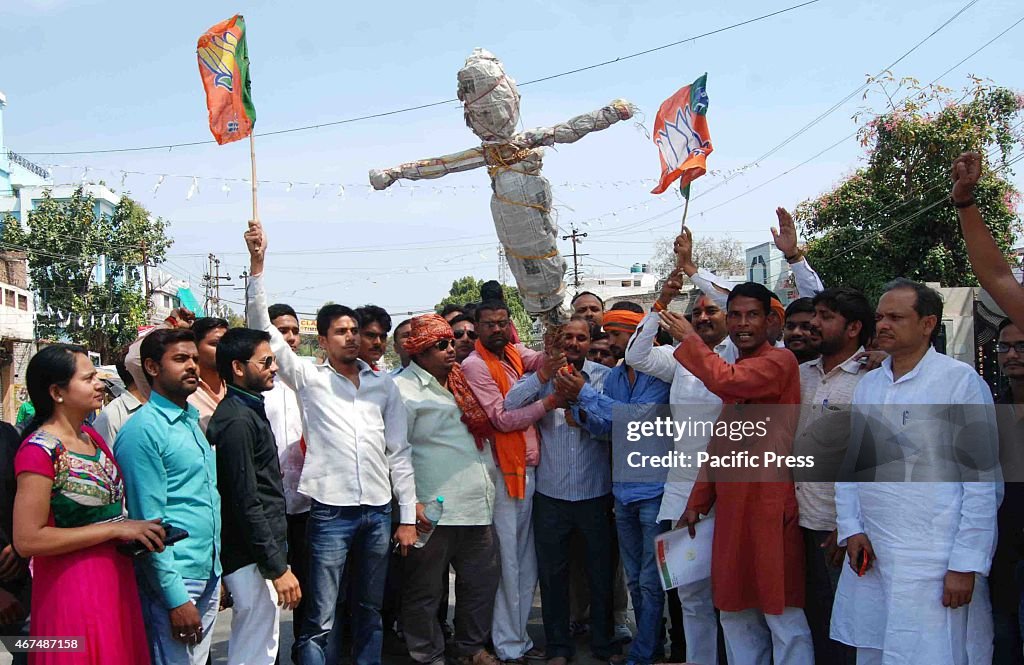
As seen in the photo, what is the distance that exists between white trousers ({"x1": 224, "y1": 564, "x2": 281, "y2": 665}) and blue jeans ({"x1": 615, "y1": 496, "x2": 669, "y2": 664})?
1.95m

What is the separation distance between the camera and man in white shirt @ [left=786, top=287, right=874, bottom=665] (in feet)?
13.3

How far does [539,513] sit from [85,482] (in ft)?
8.73

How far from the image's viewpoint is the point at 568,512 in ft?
16.8

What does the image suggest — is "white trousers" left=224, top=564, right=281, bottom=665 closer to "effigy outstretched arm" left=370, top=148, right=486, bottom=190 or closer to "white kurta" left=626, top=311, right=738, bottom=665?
"white kurta" left=626, top=311, right=738, bottom=665

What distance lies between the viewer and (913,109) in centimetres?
1381

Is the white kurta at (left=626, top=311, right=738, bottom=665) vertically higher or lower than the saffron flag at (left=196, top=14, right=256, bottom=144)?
lower

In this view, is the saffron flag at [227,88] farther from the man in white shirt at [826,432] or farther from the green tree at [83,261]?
the green tree at [83,261]

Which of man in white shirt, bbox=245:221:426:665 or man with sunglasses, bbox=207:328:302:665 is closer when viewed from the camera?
man with sunglasses, bbox=207:328:302:665

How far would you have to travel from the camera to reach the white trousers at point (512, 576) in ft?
17.0

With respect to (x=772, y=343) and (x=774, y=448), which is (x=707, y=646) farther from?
(x=772, y=343)

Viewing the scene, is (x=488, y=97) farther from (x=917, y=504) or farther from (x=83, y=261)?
(x=83, y=261)

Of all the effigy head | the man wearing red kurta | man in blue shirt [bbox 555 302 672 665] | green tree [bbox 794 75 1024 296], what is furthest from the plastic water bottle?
green tree [bbox 794 75 1024 296]

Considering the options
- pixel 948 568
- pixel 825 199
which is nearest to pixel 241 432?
pixel 948 568

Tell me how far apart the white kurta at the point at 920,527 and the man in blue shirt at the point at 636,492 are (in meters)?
1.24
